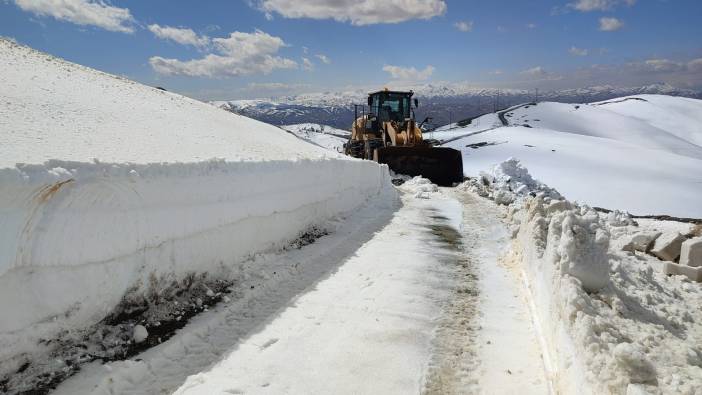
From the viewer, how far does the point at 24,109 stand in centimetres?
453

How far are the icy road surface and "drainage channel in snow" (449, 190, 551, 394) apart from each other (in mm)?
10

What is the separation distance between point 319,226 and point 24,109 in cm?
384

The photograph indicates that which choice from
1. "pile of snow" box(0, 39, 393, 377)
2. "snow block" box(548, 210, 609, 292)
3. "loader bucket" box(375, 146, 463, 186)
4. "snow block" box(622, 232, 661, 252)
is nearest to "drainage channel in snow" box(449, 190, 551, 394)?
"snow block" box(548, 210, 609, 292)

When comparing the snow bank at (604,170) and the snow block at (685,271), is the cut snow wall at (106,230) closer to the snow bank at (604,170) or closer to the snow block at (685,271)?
the snow block at (685,271)

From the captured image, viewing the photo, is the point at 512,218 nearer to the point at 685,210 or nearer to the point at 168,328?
the point at 168,328

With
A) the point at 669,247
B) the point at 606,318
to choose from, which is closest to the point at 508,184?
the point at 669,247

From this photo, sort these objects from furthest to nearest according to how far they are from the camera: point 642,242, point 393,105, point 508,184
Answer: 1. point 393,105
2. point 508,184
3. point 642,242

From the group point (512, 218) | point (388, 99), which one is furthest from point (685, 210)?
point (512, 218)

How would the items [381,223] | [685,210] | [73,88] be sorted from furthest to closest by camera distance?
[685,210] → [381,223] → [73,88]

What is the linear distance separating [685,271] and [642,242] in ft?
5.60

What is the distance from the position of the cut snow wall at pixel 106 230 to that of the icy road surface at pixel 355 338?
1.54 feet

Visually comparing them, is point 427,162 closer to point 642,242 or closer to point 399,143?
point 399,143

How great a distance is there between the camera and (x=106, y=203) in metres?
3.18

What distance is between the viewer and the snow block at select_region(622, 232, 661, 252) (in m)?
6.61
